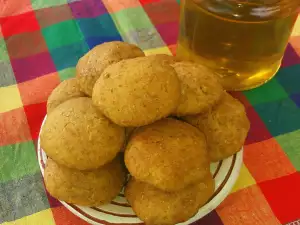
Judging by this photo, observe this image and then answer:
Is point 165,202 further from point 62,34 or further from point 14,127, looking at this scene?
point 62,34

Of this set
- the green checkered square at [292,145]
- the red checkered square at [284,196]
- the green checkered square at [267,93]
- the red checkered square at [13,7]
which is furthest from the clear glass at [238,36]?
the red checkered square at [13,7]

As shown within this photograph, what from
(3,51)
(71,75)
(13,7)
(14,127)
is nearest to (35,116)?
(14,127)

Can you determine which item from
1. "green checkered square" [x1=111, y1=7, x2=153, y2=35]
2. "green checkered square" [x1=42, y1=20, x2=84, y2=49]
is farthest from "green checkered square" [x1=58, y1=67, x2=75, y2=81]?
"green checkered square" [x1=111, y1=7, x2=153, y2=35]

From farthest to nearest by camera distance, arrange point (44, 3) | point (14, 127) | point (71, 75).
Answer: point (44, 3) < point (71, 75) < point (14, 127)

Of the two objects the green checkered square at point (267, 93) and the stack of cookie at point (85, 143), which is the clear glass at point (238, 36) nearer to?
the green checkered square at point (267, 93)

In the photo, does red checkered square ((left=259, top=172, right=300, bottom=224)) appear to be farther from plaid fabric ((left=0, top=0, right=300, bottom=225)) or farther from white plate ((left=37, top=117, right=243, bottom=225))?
white plate ((left=37, top=117, right=243, bottom=225))

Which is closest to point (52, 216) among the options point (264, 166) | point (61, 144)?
point (61, 144)

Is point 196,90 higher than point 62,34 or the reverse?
higher

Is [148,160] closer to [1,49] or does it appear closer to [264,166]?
[264,166]
